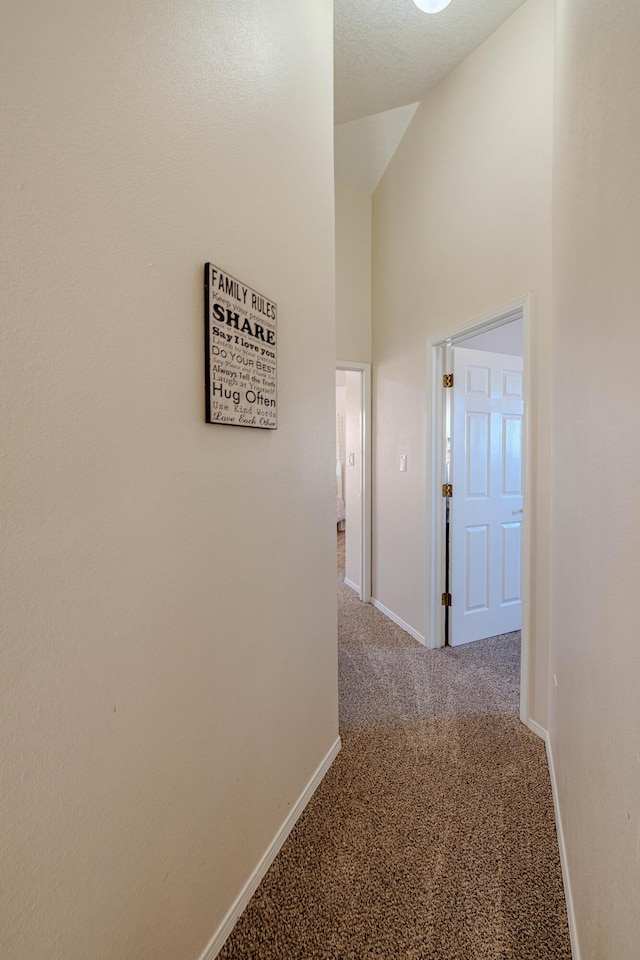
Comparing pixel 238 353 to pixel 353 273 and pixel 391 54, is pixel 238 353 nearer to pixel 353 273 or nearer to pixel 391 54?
pixel 391 54

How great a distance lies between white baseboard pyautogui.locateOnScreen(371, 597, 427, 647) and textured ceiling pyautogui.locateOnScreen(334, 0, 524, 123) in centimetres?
337

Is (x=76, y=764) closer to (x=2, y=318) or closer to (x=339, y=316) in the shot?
(x=2, y=318)

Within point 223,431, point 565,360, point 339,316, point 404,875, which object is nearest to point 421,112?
point 339,316

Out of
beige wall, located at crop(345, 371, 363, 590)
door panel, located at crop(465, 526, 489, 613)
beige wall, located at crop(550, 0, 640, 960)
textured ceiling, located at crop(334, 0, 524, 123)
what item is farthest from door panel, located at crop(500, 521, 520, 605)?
textured ceiling, located at crop(334, 0, 524, 123)

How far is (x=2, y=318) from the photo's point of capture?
0.60 meters

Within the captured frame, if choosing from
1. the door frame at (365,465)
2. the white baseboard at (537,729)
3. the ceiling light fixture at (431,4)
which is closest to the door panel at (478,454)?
the door frame at (365,465)

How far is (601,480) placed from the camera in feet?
3.22

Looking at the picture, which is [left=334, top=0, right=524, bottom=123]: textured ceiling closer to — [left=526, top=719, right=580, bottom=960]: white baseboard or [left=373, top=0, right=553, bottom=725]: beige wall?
[left=373, top=0, right=553, bottom=725]: beige wall

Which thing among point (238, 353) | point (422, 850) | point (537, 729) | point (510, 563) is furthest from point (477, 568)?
point (238, 353)

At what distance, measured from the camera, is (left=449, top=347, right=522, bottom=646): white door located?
2.73 meters

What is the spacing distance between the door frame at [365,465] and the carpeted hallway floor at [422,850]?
141 cm

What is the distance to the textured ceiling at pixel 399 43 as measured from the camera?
202 centimetres

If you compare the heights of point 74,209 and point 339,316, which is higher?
point 339,316

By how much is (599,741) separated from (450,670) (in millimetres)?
1660
